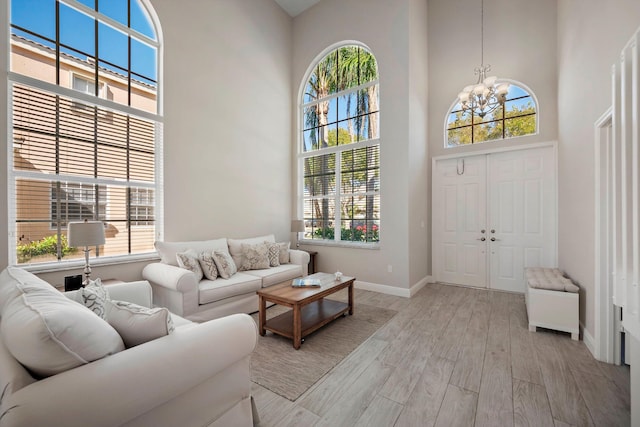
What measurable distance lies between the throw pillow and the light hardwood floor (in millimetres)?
1863

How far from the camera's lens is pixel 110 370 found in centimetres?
98

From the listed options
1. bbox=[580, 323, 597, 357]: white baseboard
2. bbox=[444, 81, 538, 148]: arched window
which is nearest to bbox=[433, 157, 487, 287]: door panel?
bbox=[444, 81, 538, 148]: arched window

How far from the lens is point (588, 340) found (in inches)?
101

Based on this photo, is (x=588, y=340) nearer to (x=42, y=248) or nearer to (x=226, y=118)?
(x=226, y=118)

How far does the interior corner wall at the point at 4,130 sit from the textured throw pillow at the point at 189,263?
142cm

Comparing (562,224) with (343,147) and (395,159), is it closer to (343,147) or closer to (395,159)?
(395,159)

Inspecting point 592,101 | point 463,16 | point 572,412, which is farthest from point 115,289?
point 463,16

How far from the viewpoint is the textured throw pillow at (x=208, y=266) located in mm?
3279

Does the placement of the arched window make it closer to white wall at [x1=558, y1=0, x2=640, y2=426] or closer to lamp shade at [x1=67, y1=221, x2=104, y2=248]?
white wall at [x1=558, y1=0, x2=640, y2=426]

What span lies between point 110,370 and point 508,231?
5.08m

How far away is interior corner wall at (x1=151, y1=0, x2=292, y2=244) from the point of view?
12.0ft

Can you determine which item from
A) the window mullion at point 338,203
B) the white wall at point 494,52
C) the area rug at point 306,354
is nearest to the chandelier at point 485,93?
the white wall at point 494,52

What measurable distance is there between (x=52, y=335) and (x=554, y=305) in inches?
151

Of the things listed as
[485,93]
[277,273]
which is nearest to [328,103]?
[485,93]
